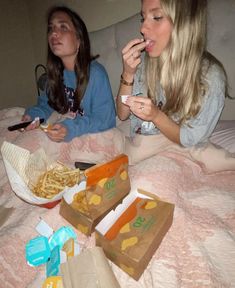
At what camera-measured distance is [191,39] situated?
1049mm

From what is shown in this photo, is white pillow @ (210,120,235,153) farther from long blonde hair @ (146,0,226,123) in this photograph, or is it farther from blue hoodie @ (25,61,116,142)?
blue hoodie @ (25,61,116,142)

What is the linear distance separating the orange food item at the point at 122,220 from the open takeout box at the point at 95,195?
0.20 feet

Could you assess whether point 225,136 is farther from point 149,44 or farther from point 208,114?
point 149,44

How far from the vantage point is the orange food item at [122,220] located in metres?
0.86

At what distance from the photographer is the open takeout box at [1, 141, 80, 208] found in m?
1.00

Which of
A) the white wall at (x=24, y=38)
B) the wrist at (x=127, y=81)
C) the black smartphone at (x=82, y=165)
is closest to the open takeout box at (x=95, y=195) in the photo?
the black smartphone at (x=82, y=165)

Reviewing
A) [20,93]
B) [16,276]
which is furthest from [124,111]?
[20,93]

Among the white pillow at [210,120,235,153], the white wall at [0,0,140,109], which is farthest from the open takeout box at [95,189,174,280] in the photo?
the white wall at [0,0,140,109]

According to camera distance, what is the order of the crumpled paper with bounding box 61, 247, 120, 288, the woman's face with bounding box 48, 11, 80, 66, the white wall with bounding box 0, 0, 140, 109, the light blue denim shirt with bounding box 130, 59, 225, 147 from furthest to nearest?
the white wall with bounding box 0, 0, 140, 109, the woman's face with bounding box 48, 11, 80, 66, the light blue denim shirt with bounding box 130, 59, 225, 147, the crumpled paper with bounding box 61, 247, 120, 288

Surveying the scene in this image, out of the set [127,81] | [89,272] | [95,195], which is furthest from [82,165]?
[89,272]

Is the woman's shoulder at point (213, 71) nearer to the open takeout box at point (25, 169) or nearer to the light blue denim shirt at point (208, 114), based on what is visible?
the light blue denim shirt at point (208, 114)

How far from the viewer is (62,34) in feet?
4.69

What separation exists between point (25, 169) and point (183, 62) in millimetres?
810

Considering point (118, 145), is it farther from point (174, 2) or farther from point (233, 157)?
point (174, 2)
